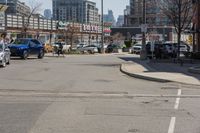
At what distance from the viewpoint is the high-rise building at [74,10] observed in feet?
459

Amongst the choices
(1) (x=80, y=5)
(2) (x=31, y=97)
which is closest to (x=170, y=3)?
(2) (x=31, y=97)

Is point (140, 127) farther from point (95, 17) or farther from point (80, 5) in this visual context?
point (95, 17)

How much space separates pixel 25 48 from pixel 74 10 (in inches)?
4095

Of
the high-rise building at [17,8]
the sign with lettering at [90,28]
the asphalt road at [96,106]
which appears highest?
the high-rise building at [17,8]

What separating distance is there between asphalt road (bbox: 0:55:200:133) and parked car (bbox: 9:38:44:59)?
19786mm

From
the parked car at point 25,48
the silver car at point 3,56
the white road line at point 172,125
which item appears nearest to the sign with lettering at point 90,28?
the parked car at point 25,48

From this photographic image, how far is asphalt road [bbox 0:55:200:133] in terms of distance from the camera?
10.2m

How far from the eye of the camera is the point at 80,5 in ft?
457

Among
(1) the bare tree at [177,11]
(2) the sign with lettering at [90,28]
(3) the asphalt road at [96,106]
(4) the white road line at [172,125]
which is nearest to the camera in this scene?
(4) the white road line at [172,125]

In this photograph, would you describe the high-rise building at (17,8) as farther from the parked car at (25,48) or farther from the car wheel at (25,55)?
the car wheel at (25,55)

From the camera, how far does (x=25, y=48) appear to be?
137 feet

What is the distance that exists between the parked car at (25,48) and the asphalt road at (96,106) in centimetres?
1979

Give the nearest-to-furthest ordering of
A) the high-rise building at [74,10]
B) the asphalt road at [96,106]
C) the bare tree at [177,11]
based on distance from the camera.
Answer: the asphalt road at [96,106] → the bare tree at [177,11] → the high-rise building at [74,10]

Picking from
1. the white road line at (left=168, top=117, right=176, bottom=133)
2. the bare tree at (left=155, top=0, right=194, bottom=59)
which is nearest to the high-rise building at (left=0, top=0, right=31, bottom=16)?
the bare tree at (left=155, top=0, right=194, bottom=59)
